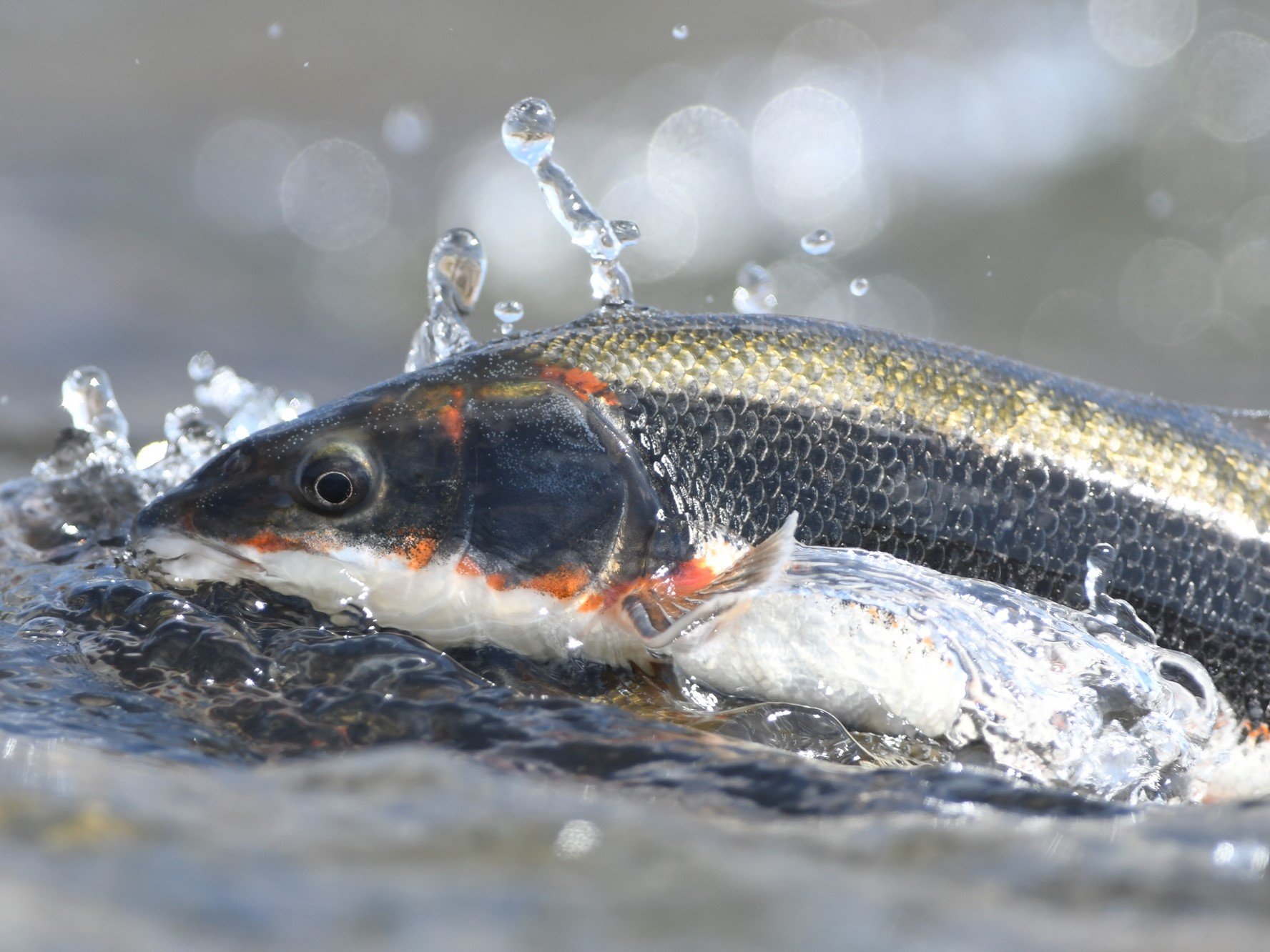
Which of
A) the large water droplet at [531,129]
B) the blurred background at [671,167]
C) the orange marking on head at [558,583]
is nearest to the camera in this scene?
the orange marking on head at [558,583]

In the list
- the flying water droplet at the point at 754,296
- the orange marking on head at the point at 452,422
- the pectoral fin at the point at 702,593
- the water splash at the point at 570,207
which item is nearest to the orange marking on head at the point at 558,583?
the pectoral fin at the point at 702,593

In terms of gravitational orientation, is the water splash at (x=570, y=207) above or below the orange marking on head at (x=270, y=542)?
above

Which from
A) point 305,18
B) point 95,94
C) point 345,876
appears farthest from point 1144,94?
point 345,876

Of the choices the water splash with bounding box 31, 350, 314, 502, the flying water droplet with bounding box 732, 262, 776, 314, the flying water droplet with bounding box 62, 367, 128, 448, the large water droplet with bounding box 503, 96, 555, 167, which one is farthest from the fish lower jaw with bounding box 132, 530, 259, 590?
the flying water droplet with bounding box 732, 262, 776, 314

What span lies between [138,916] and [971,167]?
15.3 m

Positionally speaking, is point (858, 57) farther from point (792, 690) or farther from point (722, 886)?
point (722, 886)

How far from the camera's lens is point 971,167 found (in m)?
15.3

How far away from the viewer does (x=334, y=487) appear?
9.75 feet

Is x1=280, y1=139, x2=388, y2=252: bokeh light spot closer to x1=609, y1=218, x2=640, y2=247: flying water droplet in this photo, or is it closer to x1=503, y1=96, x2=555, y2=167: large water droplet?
x1=503, y1=96, x2=555, y2=167: large water droplet

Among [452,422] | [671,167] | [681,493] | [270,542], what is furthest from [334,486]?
[671,167]

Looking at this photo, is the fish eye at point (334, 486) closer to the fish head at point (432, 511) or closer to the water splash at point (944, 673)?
the fish head at point (432, 511)

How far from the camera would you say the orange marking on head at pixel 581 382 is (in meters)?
3.10

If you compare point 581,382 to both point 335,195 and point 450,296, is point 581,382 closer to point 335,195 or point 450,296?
point 450,296

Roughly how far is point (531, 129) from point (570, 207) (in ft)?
1.05
